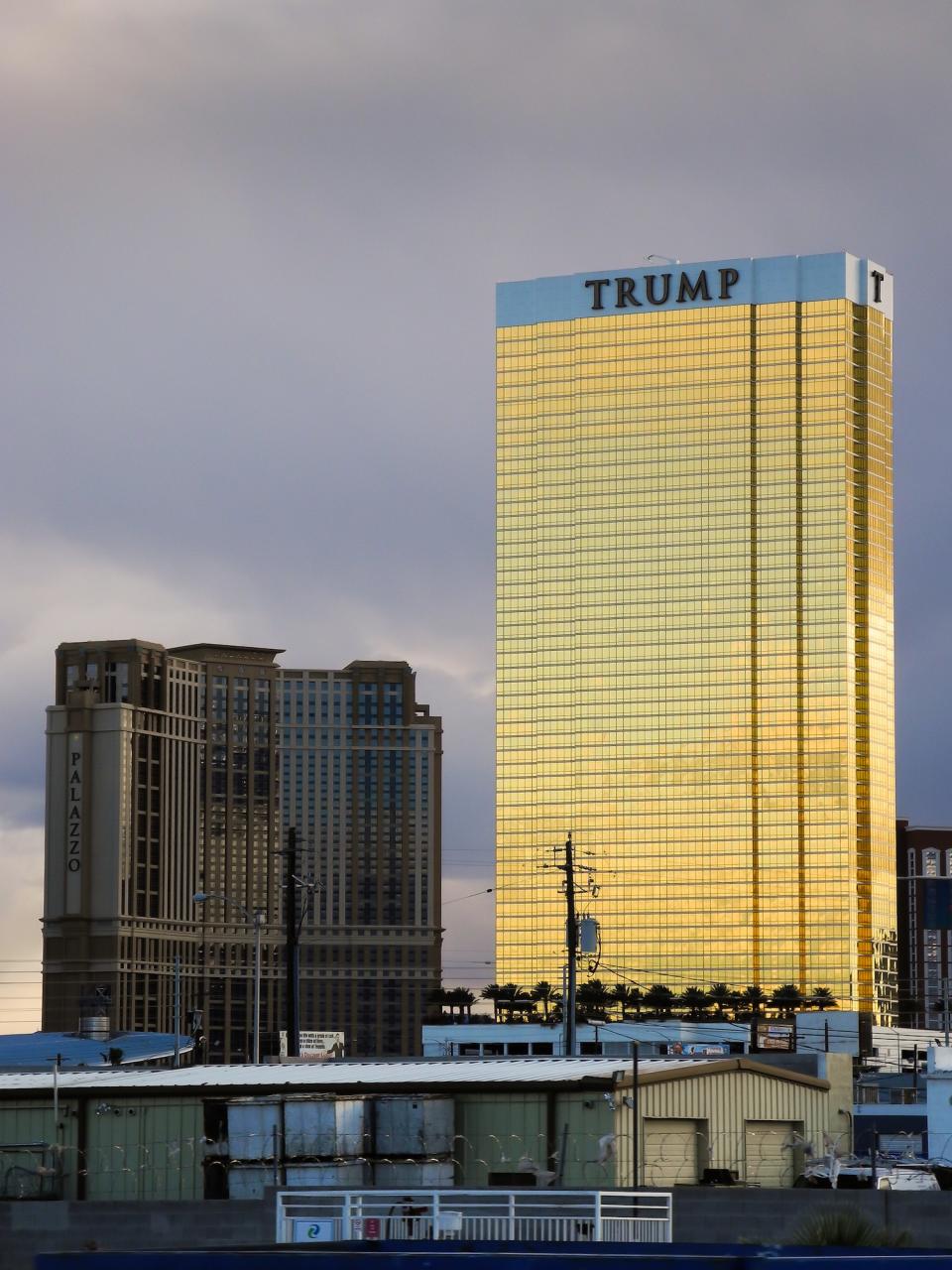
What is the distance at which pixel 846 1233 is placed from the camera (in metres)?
51.9

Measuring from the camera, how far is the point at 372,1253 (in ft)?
116

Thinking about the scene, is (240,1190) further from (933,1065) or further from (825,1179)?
(933,1065)

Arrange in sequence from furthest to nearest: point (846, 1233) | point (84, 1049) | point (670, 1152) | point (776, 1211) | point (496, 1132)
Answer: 1. point (84, 1049)
2. point (670, 1152)
3. point (496, 1132)
4. point (776, 1211)
5. point (846, 1233)

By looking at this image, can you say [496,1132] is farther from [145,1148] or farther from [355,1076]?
[145,1148]

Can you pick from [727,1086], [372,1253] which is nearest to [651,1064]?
[727,1086]

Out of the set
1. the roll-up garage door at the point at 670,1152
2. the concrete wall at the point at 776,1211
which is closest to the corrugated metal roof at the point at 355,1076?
the roll-up garage door at the point at 670,1152

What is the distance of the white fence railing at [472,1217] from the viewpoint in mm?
48000

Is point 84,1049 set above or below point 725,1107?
below

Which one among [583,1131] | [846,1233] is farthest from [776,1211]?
[846,1233]

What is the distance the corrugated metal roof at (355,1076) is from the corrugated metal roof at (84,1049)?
4712 centimetres

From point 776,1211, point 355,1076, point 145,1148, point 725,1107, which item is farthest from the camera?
point 355,1076

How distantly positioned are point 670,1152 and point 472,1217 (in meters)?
27.7

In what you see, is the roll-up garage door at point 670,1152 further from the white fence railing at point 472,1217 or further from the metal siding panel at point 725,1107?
the white fence railing at point 472,1217

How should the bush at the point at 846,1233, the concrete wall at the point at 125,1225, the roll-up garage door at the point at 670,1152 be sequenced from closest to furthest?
the bush at the point at 846,1233 < the concrete wall at the point at 125,1225 < the roll-up garage door at the point at 670,1152
